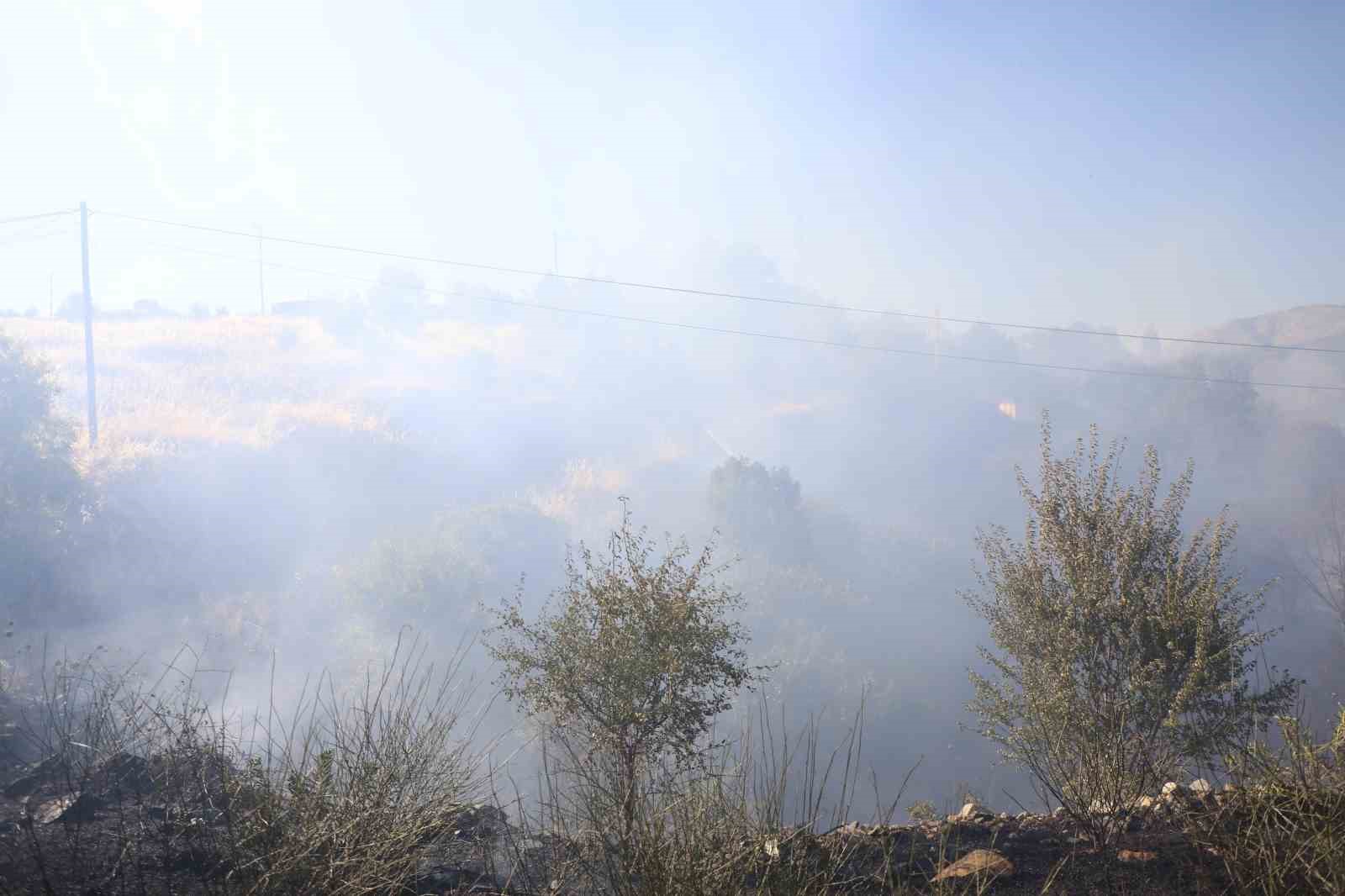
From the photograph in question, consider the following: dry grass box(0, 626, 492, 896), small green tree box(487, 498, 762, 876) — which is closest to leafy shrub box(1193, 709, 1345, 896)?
dry grass box(0, 626, 492, 896)

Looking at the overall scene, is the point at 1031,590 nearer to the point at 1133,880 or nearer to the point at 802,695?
the point at 1133,880

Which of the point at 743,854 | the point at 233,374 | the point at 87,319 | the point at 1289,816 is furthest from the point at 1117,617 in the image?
the point at 233,374

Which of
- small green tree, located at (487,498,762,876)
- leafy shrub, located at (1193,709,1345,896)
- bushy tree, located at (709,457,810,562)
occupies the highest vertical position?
leafy shrub, located at (1193,709,1345,896)

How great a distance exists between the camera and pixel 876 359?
11106 centimetres

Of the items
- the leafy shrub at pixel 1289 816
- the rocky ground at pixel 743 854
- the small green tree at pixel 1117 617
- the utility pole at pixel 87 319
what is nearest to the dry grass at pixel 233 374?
the utility pole at pixel 87 319

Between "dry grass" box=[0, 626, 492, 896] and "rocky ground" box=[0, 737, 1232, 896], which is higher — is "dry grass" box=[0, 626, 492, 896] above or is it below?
above

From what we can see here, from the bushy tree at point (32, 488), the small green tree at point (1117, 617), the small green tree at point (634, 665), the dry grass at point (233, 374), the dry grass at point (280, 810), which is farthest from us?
the dry grass at point (233, 374)

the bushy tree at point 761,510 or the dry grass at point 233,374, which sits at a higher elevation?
the dry grass at point 233,374

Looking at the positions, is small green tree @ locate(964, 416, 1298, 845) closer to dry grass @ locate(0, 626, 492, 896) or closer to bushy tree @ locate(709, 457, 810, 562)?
dry grass @ locate(0, 626, 492, 896)

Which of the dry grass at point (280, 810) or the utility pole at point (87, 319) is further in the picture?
the utility pole at point (87, 319)

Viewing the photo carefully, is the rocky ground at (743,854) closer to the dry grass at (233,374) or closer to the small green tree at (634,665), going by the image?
the small green tree at (634,665)

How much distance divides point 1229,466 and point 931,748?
57.8 metres

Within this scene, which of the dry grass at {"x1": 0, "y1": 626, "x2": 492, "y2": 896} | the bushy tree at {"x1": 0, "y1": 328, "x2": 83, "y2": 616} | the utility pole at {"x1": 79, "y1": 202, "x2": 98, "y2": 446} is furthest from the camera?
the utility pole at {"x1": 79, "y1": 202, "x2": 98, "y2": 446}

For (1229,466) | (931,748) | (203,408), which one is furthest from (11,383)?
(1229,466)
